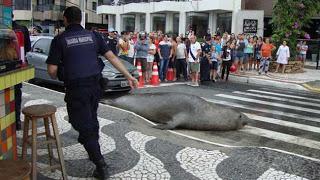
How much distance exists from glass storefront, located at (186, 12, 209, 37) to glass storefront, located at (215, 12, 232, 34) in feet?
5.04

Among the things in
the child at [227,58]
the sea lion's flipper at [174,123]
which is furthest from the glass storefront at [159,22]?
the sea lion's flipper at [174,123]

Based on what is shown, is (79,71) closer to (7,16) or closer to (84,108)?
(84,108)

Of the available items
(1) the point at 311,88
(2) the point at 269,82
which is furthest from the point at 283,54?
(1) the point at 311,88

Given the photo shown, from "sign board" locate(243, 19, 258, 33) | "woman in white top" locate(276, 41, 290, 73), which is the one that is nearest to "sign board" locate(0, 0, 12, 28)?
"woman in white top" locate(276, 41, 290, 73)

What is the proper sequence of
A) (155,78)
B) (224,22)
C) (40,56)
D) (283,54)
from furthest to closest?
1. (224,22)
2. (283,54)
3. (155,78)
4. (40,56)

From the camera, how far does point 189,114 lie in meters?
8.46

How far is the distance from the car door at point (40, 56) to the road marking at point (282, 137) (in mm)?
6710

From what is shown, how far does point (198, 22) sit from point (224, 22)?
350 cm

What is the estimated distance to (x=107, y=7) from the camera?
50.8 metres

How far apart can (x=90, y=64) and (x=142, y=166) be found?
1606mm

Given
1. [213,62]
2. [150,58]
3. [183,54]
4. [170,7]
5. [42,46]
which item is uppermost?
[170,7]

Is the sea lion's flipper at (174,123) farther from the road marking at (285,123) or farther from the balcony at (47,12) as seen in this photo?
the balcony at (47,12)

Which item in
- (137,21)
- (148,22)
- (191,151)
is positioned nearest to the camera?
(191,151)

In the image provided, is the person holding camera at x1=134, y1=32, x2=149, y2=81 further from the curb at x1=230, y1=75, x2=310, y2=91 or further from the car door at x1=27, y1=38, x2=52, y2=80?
the curb at x1=230, y1=75, x2=310, y2=91
